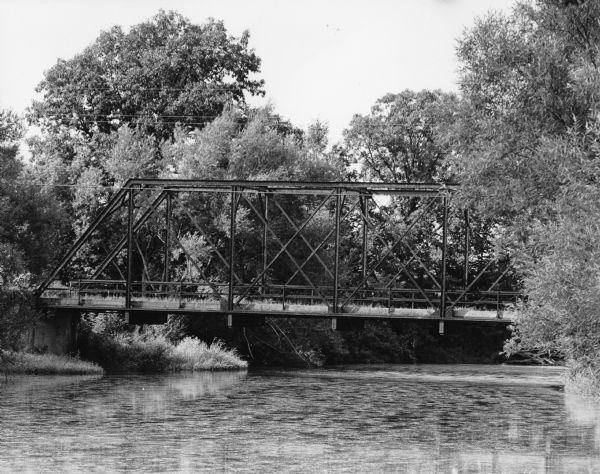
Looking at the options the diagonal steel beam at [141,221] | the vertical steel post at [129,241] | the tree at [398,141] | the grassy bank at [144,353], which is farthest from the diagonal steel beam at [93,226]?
the tree at [398,141]

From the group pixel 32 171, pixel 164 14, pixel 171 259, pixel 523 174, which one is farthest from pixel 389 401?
pixel 164 14

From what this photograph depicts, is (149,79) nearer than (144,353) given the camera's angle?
No

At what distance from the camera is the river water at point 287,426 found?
79.3ft

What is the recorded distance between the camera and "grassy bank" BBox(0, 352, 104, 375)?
44.3 metres

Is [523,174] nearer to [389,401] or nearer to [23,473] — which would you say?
[389,401]

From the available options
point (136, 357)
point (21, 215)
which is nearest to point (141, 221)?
point (21, 215)

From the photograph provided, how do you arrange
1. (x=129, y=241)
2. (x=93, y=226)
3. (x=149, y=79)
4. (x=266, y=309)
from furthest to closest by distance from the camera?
(x=149, y=79) < (x=93, y=226) < (x=266, y=309) < (x=129, y=241)

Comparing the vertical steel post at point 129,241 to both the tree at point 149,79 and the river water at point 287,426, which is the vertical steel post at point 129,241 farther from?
the tree at point 149,79

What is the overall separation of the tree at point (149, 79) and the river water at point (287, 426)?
23.4m

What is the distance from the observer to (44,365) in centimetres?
4709

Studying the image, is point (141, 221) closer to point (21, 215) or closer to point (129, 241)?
point (129, 241)

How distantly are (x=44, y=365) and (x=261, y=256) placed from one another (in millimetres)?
17500

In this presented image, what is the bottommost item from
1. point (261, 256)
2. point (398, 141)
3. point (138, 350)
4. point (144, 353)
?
point (144, 353)

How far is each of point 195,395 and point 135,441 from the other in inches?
533
